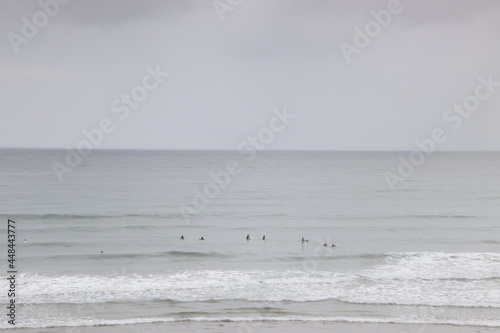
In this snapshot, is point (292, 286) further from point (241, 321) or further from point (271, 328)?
point (271, 328)

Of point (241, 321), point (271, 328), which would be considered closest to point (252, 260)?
point (241, 321)

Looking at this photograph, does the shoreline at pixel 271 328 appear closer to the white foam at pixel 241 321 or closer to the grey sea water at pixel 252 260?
the white foam at pixel 241 321

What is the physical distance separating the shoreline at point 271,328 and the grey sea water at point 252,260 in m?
0.55

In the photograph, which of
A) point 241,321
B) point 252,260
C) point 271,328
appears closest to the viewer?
point 271,328

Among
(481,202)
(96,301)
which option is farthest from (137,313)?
(481,202)

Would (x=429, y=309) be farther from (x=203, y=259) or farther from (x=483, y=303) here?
(x=203, y=259)

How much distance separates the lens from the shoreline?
19.0m

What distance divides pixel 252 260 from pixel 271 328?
1198 centimetres

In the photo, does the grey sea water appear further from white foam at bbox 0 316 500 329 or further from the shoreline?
the shoreline

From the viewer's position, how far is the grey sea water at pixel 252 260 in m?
21.7

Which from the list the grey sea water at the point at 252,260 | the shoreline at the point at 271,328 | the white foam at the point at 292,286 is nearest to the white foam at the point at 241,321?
the grey sea water at the point at 252,260

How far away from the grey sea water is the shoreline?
552 millimetres

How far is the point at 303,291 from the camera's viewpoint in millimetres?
24344

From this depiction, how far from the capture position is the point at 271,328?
762 inches
